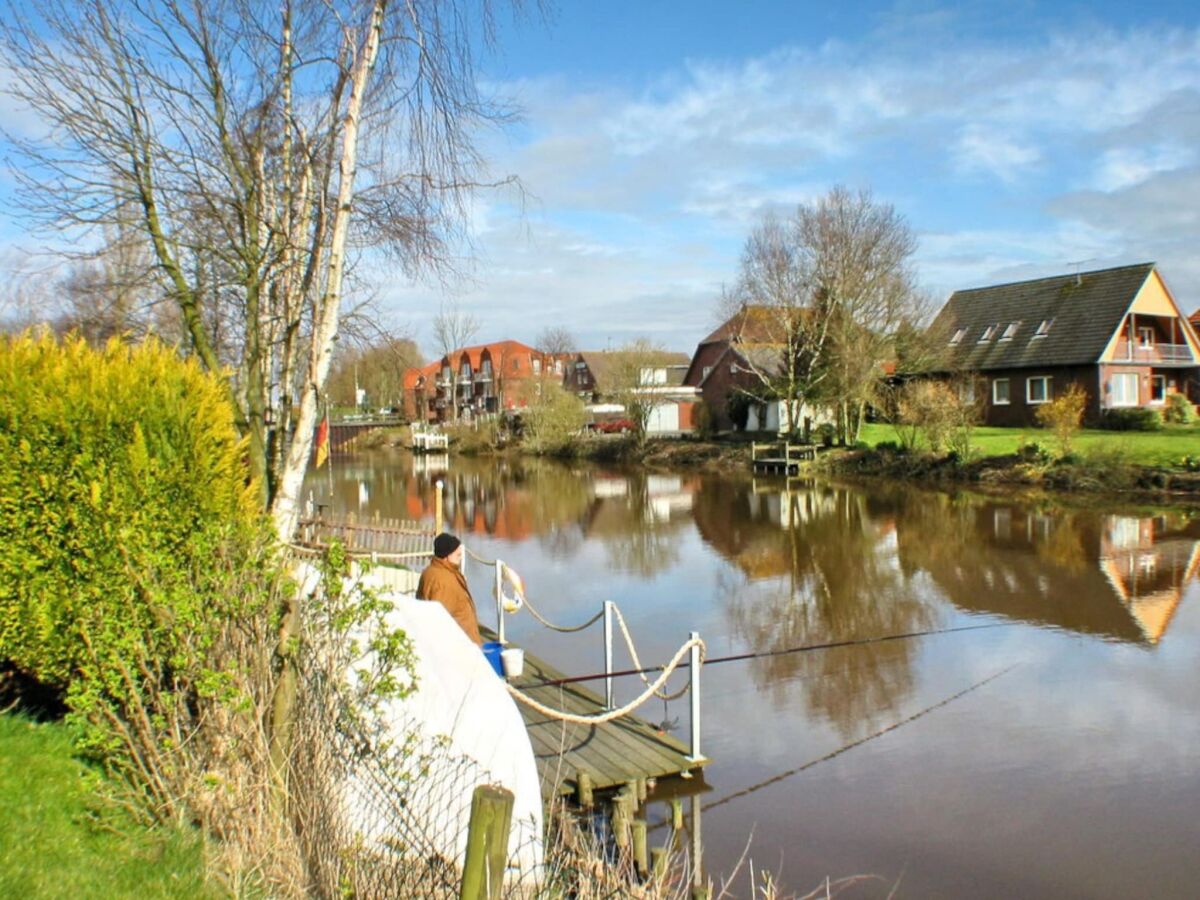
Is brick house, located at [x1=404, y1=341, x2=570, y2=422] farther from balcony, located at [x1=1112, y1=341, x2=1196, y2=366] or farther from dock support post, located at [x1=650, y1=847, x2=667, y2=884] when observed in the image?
dock support post, located at [x1=650, y1=847, x2=667, y2=884]

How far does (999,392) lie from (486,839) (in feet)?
145

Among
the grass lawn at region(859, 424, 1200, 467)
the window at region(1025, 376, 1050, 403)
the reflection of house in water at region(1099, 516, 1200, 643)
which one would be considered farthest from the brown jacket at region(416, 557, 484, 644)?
the window at region(1025, 376, 1050, 403)

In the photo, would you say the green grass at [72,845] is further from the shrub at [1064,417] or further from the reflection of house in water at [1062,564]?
the shrub at [1064,417]

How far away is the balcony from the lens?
39938 millimetres

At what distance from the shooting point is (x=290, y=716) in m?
4.57

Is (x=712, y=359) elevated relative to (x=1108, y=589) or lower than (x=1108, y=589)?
elevated

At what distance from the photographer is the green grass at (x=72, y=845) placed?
393cm

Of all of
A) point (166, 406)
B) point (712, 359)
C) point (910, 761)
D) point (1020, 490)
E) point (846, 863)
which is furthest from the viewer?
point (712, 359)

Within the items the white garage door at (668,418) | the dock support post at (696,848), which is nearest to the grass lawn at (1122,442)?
the white garage door at (668,418)

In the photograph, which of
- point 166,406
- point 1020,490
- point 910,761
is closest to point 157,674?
point 166,406

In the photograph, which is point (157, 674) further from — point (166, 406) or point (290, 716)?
point (166, 406)

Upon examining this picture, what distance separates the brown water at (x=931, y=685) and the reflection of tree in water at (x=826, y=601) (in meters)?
0.05

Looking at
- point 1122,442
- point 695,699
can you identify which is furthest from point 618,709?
point 1122,442

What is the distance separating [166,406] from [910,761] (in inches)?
262
